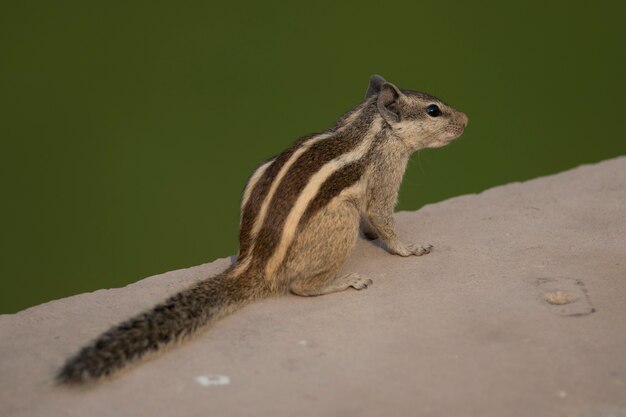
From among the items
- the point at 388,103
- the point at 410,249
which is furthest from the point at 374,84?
the point at 410,249

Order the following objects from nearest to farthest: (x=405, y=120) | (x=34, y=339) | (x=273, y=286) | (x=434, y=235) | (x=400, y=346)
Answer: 1. (x=400, y=346)
2. (x=34, y=339)
3. (x=273, y=286)
4. (x=405, y=120)
5. (x=434, y=235)

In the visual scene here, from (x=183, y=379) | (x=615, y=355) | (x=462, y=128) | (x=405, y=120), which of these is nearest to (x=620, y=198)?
(x=462, y=128)

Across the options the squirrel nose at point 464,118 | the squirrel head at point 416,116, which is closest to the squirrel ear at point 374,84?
the squirrel head at point 416,116

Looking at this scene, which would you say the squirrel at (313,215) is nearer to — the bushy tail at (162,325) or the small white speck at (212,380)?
the bushy tail at (162,325)

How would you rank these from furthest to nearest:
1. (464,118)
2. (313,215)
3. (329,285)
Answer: (464,118)
(329,285)
(313,215)

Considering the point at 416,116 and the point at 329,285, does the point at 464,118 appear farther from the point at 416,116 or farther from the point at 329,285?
the point at 329,285

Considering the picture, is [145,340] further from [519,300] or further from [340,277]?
[519,300]
